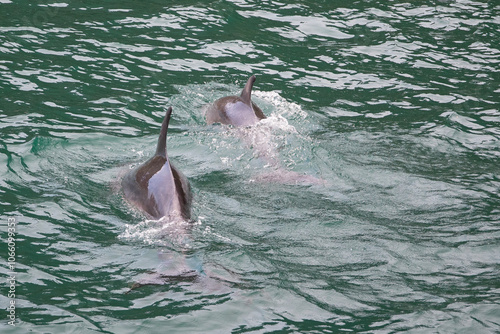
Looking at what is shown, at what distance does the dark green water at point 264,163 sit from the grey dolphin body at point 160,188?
181mm

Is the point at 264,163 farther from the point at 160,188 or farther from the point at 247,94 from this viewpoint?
the point at 160,188

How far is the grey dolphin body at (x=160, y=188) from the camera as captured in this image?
7414mm

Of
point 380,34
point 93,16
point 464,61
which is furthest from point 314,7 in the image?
point 93,16

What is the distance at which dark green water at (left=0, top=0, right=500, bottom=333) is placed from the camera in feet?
20.2

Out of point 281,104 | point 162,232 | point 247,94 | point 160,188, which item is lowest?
point 162,232

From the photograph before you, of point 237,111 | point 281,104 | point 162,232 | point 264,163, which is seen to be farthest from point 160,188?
point 281,104

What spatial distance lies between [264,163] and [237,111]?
1530mm

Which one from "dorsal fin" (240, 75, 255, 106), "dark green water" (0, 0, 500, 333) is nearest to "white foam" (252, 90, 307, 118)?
"dark green water" (0, 0, 500, 333)

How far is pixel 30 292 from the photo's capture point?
240 inches

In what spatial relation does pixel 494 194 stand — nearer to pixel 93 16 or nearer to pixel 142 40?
pixel 142 40

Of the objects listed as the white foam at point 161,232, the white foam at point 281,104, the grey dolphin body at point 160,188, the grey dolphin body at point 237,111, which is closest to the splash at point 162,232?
the white foam at point 161,232

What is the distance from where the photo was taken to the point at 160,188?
7605mm

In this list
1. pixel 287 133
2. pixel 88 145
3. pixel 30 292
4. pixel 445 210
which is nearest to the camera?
pixel 30 292

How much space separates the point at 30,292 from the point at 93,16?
886 cm
